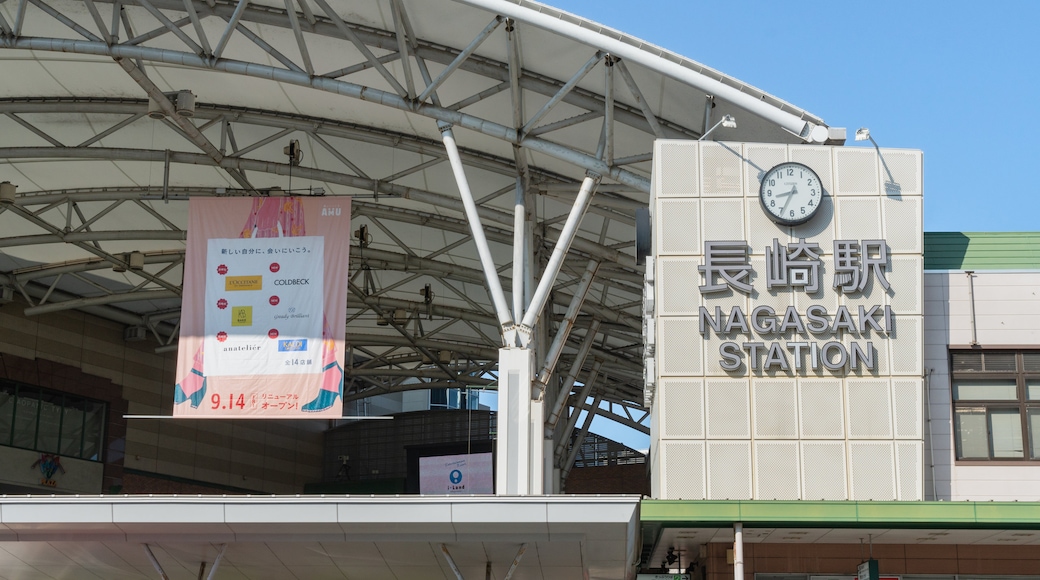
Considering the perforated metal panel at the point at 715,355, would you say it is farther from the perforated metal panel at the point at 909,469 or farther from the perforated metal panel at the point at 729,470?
the perforated metal panel at the point at 909,469

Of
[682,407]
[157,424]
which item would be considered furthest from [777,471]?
[157,424]

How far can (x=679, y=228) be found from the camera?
862 inches

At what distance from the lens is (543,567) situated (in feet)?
67.1

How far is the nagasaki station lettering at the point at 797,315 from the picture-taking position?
2097 centimetres

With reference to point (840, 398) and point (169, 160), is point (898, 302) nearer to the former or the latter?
point (840, 398)

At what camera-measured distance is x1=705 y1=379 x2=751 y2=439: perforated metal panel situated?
814 inches

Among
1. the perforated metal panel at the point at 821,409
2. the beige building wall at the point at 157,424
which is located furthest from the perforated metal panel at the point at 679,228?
the beige building wall at the point at 157,424

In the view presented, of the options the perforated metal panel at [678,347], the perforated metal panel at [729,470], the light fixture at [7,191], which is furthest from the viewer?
the light fixture at [7,191]

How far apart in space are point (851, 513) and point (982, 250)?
693 centimetres

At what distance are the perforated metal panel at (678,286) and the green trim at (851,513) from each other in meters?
4.07

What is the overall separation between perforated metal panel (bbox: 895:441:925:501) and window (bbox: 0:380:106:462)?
35.3m

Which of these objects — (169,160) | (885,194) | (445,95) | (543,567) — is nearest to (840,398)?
(885,194)

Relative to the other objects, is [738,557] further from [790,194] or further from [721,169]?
[721,169]

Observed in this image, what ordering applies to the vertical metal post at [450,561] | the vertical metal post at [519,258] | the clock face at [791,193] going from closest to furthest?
the vertical metal post at [450,561]
the clock face at [791,193]
the vertical metal post at [519,258]
